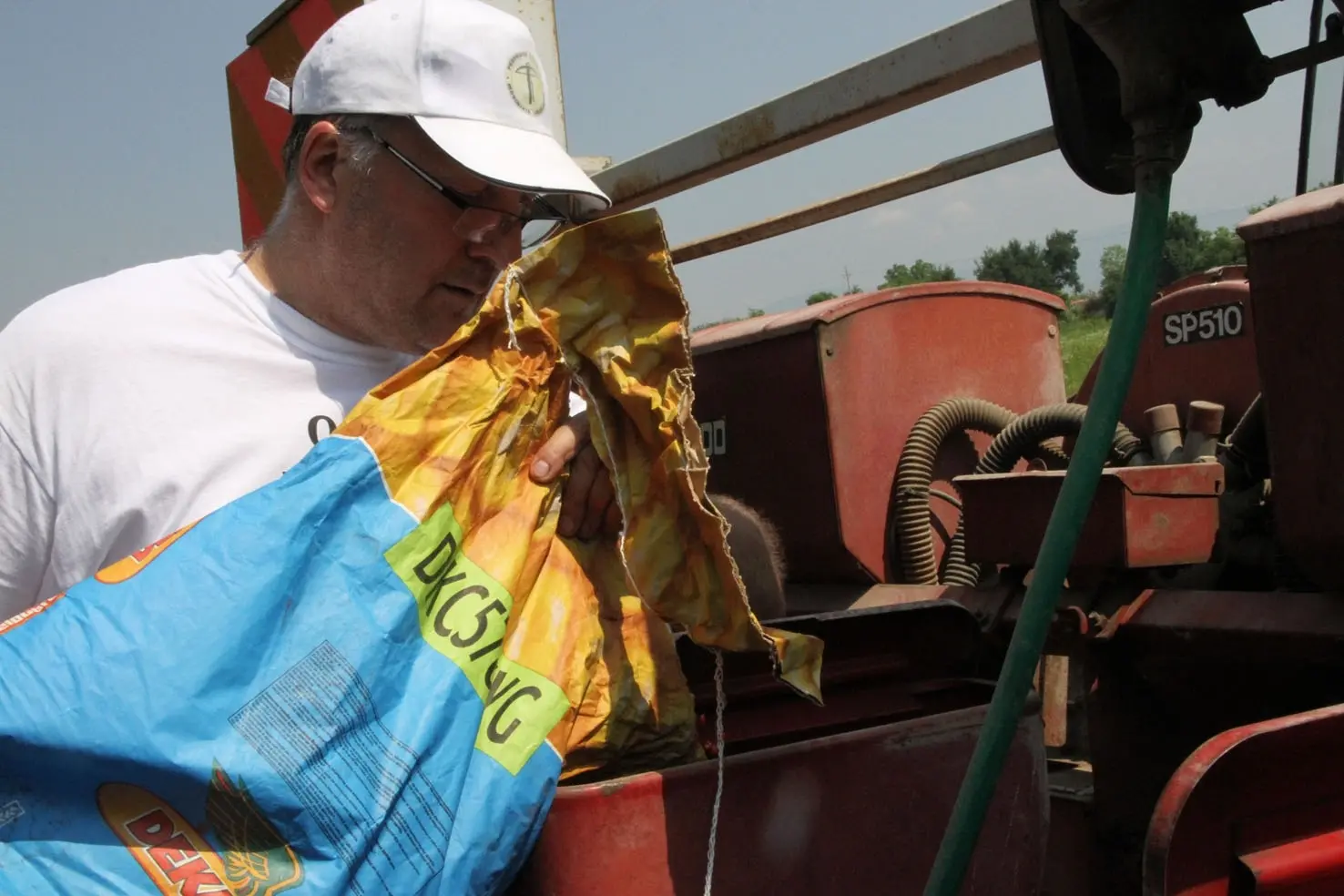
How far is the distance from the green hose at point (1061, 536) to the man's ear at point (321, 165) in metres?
0.91

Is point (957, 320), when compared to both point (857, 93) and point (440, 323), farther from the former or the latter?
point (440, 323)

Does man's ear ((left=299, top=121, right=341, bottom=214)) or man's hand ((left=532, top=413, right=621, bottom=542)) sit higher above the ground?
man's ear ((left=299, top=121, right=341, bottom=214))

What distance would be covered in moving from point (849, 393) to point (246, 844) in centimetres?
186

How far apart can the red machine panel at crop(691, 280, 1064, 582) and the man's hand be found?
1407mm

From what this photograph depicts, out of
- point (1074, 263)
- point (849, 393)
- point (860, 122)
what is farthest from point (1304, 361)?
point (1074, 263)

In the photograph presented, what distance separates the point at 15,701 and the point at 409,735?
1.00ft

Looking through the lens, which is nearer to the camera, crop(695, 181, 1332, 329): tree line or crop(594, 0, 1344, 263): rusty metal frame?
crop(594, 0, 1344, 263): rusty metal frame

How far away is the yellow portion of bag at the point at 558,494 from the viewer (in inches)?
44.3

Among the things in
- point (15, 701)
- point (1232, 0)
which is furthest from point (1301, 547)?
point (15, 701)

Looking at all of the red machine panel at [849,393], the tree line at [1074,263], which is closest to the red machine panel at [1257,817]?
the red machine panel at [849,393]

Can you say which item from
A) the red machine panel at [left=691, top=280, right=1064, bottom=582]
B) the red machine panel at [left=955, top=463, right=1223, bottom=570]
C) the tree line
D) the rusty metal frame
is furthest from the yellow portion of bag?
the tree line

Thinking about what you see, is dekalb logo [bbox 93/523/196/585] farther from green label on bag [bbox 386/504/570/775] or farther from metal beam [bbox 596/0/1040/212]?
metal beam [bbox 596/0/1040/212]

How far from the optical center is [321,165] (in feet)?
4.79

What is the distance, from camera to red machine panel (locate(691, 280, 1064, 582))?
261cm
